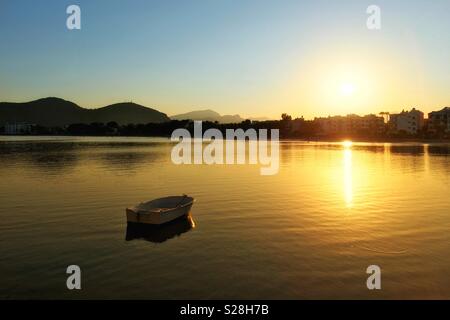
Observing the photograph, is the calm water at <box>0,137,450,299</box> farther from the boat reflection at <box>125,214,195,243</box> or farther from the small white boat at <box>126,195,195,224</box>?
the small white boat at <box>126,195,195,224</box>

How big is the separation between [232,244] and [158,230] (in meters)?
5.85

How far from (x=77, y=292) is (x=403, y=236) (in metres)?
19.7

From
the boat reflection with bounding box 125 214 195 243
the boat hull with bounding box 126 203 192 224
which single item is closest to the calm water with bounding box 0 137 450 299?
the boat reflection with bounding box 125 214 195 243

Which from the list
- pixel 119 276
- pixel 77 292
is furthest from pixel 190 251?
pixel 77 292

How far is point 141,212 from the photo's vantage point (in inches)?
1013

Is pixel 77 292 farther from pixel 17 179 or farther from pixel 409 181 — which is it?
pixel 409 181

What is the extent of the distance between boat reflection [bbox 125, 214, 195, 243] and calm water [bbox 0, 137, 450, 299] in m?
0.13

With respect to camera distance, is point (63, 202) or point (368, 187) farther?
point (368, 187)

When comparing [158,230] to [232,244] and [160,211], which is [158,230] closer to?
[160,211]

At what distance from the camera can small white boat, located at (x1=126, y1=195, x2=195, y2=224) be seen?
25791 millimetres

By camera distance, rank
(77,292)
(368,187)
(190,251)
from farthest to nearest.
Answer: (368,187)
(190,251)
(77,292)

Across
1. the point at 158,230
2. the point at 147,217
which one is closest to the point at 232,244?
the point at 158,230

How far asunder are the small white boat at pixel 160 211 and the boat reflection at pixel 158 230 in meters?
0.48

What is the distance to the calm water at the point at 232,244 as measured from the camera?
54.6 ft
